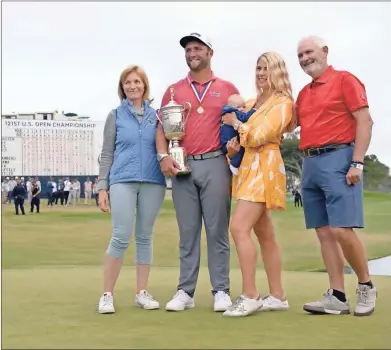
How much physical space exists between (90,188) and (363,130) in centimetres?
1494

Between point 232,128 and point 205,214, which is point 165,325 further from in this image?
point 232,128

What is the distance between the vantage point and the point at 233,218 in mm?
4039

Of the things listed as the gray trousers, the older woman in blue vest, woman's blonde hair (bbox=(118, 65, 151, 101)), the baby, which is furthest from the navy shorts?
woman's blonde hair (bbox=(118, 65, 151, 101))

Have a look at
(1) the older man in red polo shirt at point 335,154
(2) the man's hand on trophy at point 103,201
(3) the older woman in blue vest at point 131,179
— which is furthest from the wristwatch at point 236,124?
(2) the man's hand on trophy at point 103,201

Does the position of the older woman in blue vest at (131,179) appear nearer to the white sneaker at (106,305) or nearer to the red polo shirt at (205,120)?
the white sneaker at (106,305)

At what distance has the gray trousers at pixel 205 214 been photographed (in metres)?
4.15

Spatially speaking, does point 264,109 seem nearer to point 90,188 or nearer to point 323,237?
point 323,237

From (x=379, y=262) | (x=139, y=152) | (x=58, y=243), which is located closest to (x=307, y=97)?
(x=139, y=152)

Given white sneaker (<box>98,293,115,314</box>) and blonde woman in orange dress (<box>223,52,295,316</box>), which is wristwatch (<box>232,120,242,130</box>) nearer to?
blonde woman in orange dress (<box>223,52,295,316</box>)

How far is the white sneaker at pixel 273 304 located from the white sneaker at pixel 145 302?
671mm

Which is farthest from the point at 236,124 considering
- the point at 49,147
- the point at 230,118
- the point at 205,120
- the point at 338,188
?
the point at 49,147

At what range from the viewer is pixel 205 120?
4.14 metres

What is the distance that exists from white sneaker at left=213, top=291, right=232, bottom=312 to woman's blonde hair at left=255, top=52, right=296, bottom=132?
3.64 feet

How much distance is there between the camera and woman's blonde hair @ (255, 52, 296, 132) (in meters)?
3.99
